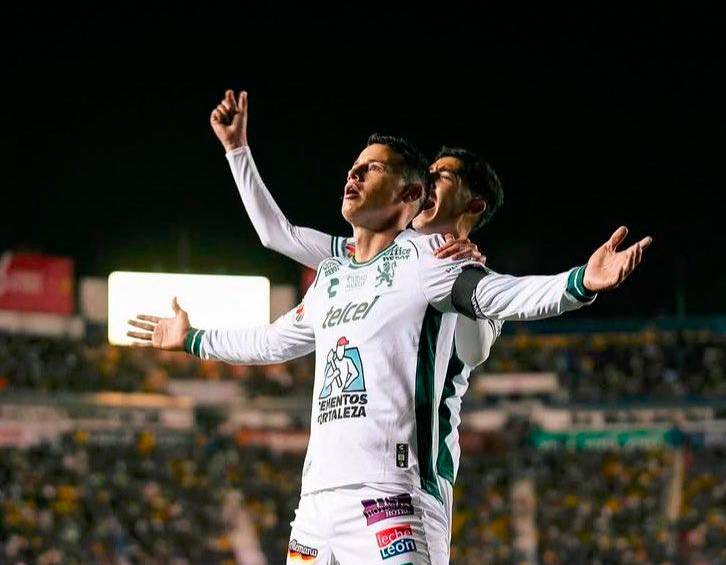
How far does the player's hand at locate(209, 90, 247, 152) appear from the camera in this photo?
638cm

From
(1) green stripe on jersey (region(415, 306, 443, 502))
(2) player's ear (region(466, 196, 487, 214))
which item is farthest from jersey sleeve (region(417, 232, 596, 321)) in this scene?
(2) player's ear (region(466, 196, 487, 214))

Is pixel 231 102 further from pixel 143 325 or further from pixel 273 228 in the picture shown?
pixel 143 325

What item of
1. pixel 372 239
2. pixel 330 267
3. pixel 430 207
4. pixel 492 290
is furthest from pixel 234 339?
pixel 492 290

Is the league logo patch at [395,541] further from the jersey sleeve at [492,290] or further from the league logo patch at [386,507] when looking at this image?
the jersey sleeve at [492,290]

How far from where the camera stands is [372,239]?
17.3ft

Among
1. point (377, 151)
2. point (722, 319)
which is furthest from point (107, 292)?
point (377, 151)

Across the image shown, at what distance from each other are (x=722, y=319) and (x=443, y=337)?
33.0 metres

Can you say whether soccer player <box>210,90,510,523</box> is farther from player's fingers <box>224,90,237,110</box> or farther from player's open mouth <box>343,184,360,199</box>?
player's open mouth <box>343,184,360,199</box>

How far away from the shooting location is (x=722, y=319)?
36.3 metres

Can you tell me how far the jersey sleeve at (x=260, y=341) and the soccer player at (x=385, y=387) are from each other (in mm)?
256

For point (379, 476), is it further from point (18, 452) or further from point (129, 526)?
point (18, 452)

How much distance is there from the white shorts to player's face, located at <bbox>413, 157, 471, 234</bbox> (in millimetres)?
1718

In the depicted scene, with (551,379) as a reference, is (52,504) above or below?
below

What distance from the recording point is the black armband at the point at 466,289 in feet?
15.1
